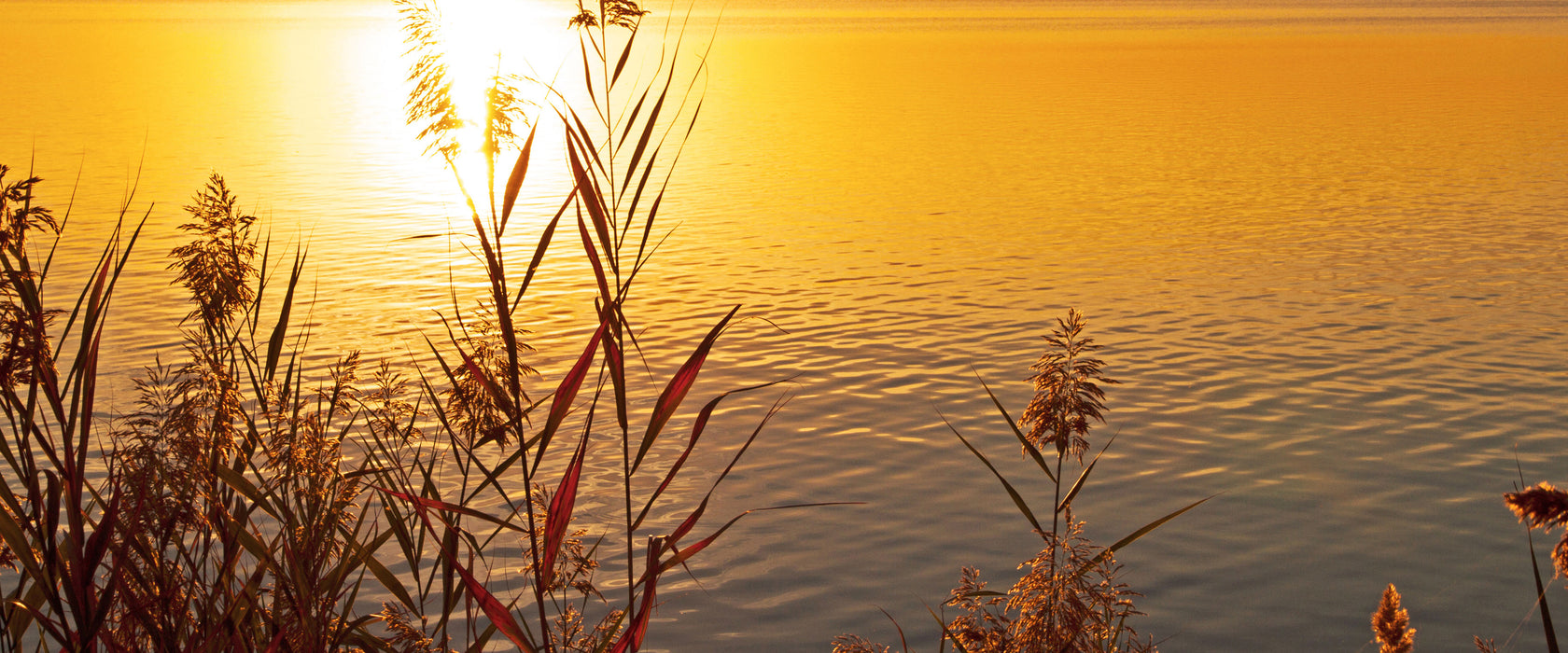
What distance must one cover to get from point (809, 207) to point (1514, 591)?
16.7 metres

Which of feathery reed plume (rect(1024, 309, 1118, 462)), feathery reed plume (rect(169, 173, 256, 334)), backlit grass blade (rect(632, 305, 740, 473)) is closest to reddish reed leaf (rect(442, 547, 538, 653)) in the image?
backlit grass blade (rect(632, 305, 740, 473))

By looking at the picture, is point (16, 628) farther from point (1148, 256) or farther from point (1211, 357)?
point (1148, 256)

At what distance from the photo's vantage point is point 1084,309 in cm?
1480

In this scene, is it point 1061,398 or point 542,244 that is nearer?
point 542,244

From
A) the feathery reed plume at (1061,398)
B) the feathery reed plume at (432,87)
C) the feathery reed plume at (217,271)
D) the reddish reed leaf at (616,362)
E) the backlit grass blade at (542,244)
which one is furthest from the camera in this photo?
the feathery reed plume at (217,271)

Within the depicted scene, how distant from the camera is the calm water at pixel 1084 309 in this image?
7.96 m

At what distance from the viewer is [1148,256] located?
17875mm

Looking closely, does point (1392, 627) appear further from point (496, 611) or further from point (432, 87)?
point (432, 87)

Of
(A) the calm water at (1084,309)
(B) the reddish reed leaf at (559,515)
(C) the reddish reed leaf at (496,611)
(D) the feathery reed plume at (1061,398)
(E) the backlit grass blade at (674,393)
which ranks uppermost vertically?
(A) the calm water at (1084,309)

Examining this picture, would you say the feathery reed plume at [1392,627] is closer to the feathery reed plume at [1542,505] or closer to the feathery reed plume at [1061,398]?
the feathery reed plume at [1542,505]

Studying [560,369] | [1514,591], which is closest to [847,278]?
[560,369]

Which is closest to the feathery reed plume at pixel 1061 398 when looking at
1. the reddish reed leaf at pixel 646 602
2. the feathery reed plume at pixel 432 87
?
the reddish reed leaf at pixel 646 602

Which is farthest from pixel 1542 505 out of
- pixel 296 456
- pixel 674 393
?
pixel 296 456

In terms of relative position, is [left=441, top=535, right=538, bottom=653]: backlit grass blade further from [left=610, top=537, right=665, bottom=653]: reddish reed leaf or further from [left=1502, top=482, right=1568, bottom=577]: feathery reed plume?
[left=1502, top=482, right=1568, bottom=577]: feathery reed plume
